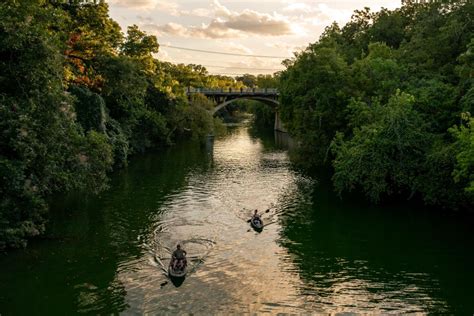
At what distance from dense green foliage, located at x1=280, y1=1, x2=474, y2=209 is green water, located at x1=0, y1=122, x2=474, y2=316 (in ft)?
7.03

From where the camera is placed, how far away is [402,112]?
27531 millimetres

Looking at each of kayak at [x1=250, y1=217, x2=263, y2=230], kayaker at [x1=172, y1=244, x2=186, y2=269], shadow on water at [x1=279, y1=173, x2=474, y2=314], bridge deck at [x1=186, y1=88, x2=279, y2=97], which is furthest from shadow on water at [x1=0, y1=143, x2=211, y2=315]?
bridge deck at [x1=186, y1=88, x2=279, y2=97]

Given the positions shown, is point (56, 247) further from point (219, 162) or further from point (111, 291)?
point (219, 162)

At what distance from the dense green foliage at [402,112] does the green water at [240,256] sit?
2.14 m

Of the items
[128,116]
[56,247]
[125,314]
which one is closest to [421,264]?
[125,314]

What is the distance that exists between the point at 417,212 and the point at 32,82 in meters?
21.4

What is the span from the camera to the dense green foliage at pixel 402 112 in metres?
26.4

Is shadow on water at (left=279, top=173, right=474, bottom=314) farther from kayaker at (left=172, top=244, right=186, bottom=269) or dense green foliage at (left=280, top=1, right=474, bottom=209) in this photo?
kayaker at (left=172, top=244, right=186, bottom=269)

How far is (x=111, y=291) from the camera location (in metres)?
17.4

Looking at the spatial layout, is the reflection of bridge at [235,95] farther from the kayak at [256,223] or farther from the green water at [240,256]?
the kayak at [256,223]

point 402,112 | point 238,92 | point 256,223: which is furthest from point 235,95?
point 256,223

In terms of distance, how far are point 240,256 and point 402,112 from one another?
13251 millimetres

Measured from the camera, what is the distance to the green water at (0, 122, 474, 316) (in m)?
16.7

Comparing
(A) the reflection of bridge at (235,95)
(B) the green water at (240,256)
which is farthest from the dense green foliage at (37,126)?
(A) the reflection of bridge at (235,95)
